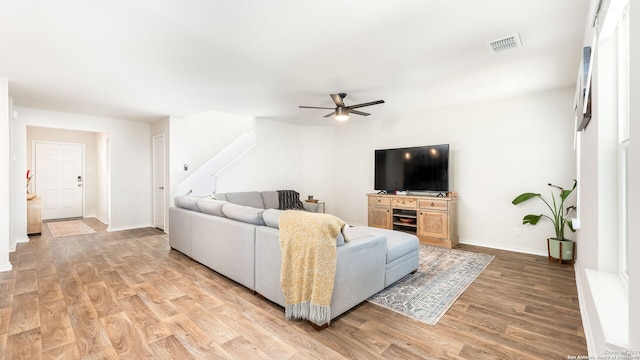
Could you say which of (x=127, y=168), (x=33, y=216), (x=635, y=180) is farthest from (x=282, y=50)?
(x=33, y=216)

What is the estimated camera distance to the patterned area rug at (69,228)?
5461 millimetres

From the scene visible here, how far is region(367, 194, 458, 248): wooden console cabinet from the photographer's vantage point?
14.8 feet

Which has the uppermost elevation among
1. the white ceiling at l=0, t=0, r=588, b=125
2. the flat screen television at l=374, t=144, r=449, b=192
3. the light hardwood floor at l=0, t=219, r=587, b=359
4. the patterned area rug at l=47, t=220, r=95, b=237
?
the white ceiling at l=0, t=0, r=588, b=125

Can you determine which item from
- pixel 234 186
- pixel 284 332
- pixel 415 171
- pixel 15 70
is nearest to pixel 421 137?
pixel 415 171

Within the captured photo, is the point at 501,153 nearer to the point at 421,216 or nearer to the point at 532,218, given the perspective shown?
the point at 532,218

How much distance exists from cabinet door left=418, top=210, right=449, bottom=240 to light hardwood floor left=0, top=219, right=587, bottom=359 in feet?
3.77

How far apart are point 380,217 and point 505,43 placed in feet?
11.0

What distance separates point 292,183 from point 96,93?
12.7ft

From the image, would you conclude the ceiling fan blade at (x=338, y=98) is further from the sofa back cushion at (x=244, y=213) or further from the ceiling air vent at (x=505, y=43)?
the sofa back cushion at (x=244, y=213)

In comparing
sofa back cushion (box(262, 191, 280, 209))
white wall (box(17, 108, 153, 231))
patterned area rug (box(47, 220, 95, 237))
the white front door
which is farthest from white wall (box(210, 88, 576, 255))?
the white front door

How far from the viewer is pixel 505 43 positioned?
2596mm

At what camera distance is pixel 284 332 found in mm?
2105

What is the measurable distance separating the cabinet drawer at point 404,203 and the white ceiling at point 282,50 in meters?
1.65

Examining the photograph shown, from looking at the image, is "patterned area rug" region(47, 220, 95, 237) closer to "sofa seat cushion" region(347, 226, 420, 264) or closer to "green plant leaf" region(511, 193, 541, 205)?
"sofa seat cushion" region(347, 226, 420, 264)
